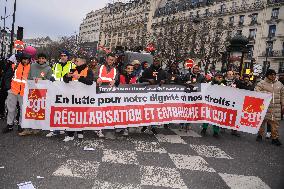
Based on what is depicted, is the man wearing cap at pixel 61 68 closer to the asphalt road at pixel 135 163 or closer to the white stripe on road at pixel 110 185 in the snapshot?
the asphalt road at pixel 135 163

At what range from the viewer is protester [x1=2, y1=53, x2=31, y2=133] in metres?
7.37

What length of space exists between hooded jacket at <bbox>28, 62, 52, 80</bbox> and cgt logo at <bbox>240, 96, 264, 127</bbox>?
504 centimetres

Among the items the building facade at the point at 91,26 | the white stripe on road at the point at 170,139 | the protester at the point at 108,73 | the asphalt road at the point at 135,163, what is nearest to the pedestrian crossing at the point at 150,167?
the asphalt road at the point at 135,163

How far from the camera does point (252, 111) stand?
8.82 m

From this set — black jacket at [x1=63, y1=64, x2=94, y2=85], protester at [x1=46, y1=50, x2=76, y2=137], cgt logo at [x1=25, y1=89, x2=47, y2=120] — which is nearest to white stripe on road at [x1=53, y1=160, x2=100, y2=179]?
cgt logo at [x1=25, y1=89, x2=47, y2=120]

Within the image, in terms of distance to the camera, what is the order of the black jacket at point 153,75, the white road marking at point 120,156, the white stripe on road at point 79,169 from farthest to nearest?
the black jacket at point 153,75 < the white road marking at point 120,156 < the white stripe on road at point 79,169

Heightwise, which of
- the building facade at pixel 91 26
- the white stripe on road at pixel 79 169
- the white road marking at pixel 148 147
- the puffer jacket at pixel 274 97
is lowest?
the white stripe on road at pixel 79 169

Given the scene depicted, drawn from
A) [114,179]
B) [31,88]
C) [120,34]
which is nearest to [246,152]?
[114,179]

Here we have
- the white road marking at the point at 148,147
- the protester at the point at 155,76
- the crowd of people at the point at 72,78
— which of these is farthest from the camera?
the protester at the point at 155,76

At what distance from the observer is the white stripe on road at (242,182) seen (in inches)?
204

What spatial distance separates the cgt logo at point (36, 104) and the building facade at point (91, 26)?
115684 millimetres

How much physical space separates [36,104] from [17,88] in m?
0.65

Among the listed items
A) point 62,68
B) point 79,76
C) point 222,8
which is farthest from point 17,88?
point 222,8

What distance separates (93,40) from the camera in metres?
131
